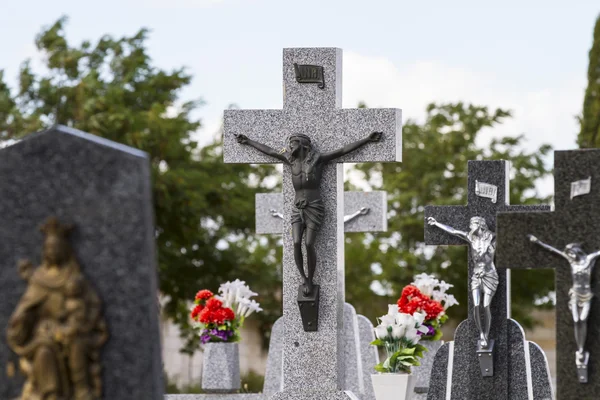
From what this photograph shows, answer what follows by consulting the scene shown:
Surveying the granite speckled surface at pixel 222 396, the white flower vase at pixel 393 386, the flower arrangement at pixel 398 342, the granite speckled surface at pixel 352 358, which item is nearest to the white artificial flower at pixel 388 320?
the flower arrangement at pixel 398 342

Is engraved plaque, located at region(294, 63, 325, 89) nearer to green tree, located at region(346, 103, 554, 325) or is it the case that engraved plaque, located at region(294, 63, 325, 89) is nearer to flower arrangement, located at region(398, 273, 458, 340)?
flower arrangement, located at region(398, 273, 458, 340)

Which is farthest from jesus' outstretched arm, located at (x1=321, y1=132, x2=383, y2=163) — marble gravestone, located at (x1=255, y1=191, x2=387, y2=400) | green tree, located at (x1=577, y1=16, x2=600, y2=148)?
green tree, located at (x1=577, y1=16, x2=600, y2=148)

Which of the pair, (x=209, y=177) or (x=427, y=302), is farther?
(x=209, y=177)

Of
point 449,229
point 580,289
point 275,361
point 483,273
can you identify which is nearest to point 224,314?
point 275,361

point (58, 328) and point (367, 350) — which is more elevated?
point (58, 328)

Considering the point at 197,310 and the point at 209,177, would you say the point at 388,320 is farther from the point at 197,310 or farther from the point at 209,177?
the point at 209,177

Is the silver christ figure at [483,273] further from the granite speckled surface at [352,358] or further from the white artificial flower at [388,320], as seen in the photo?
the granite speckled surface at [352,358]

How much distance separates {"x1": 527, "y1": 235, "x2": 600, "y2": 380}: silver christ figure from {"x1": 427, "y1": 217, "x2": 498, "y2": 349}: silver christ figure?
2.99 metres

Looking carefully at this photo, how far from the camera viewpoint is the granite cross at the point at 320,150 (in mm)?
9961

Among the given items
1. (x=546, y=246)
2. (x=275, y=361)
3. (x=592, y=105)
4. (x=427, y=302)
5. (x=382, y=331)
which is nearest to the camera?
(x=546, y=246)

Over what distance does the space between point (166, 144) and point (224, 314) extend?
11.7 metres

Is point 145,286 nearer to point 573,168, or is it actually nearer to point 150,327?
point 150,327

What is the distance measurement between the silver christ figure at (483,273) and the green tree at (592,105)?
403 inches

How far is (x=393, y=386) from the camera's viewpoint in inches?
410
